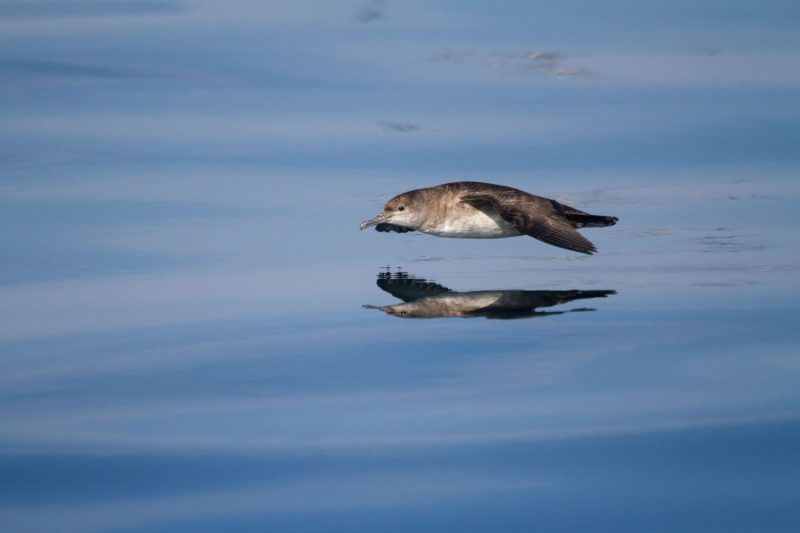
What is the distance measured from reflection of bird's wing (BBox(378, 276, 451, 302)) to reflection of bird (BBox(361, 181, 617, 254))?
147 centimetres

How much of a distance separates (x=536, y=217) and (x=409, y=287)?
6.58 feet

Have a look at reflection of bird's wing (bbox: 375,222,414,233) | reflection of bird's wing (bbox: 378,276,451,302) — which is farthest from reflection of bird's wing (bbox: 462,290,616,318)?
reflection of bird's wing (bbox: 375,222,414,233)

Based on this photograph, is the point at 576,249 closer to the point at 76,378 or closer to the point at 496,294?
the point at 496,294

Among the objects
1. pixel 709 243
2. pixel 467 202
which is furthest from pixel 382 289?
pixel 709 243

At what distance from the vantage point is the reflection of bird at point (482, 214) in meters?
11.3

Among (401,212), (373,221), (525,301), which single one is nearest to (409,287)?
(525,301)

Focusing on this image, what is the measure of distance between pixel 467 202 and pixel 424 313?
321 centimetres

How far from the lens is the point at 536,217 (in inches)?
449

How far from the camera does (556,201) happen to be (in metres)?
12.2

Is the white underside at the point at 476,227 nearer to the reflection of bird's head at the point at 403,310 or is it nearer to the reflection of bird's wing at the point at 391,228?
the reflection of bird's wing at the point at 391,228

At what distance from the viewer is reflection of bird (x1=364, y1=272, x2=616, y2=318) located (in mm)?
8930

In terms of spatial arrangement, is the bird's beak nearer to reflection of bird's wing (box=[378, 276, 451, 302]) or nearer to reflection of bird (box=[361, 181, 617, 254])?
reflection of bird (box=[361, 181, 617, 254])

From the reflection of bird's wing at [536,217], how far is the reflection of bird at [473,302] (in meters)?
1.31

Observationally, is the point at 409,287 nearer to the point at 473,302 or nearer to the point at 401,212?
the point at 473,302
